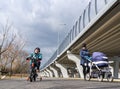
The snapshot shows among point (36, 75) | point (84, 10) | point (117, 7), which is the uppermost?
point (84, 10)

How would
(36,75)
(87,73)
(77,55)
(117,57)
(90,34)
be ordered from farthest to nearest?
(117,57) < (77,55) < (90,34) < (87,73) < (36,75)

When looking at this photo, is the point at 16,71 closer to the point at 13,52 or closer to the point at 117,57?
the point at 13,52

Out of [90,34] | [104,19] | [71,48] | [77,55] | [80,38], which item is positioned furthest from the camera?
[77,55]

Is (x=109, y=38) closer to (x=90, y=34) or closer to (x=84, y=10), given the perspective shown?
(x=90, y=34)

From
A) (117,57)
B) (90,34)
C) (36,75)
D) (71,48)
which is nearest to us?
(36,75)

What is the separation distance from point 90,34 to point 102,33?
1548 mm

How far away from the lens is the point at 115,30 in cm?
2581

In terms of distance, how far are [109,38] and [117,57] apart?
23163 millimetres

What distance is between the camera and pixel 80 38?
32.2 meters

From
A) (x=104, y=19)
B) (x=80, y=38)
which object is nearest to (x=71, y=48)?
(x=80, y=38)

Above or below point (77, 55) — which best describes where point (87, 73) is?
below

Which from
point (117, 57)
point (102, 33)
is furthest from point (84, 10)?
point (117, 57)

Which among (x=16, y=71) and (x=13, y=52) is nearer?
(x=13, y=52)

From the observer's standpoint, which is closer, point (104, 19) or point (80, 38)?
point (104, 19)
